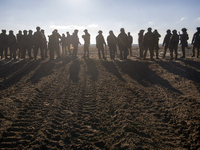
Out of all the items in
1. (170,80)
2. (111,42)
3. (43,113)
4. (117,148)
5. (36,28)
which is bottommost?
(117,148)

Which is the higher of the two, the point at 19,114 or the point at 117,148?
the point at 19,114

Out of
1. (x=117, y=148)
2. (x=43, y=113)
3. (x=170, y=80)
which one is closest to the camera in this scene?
(x=117, y=148)

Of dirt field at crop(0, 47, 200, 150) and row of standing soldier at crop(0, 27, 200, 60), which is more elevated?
row of standing soldier at crop(0, 27, 200, 60)

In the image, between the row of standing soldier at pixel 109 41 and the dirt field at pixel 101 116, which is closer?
the dirt field at pixel 101 116

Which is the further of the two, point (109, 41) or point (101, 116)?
point (109, 41)

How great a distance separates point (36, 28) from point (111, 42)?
21.5ft

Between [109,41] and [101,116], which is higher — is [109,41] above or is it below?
above

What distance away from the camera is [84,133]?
2.95 m

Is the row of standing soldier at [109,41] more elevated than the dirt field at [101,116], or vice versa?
the row of standing soldier at [109,41]

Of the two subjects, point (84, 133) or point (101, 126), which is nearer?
point (84, 133)

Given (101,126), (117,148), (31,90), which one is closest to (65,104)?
(101,126)

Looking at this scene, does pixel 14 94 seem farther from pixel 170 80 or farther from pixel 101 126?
pixel 170 80

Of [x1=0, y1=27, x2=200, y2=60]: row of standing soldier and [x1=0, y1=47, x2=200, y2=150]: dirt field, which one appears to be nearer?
[x1=0, y1=47, x2=200, y2=150]: dirt field

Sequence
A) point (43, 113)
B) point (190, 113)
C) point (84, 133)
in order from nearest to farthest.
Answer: point (84, 133) < point (190, 113) < point (43, 113)
